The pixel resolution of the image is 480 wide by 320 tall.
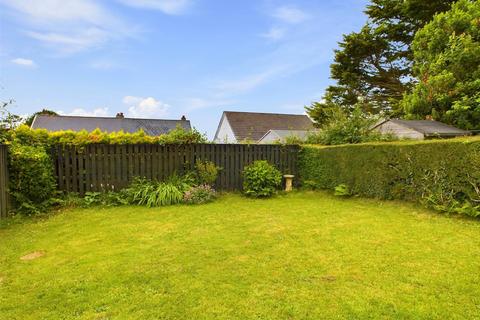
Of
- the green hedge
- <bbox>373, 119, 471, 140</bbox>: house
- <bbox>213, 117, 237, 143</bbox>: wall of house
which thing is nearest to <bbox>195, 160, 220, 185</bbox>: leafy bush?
the green hedge

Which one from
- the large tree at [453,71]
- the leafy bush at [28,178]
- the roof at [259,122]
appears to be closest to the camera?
the leafy bush at [28,178]

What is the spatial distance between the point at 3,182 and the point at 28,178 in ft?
1.39

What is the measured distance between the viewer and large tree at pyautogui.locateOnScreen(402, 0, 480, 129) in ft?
36.3

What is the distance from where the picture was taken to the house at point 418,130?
9586mm

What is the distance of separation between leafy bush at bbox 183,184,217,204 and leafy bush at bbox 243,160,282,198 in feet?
3.93

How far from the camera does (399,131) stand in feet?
34.0

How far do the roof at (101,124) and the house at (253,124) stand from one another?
3717 millimetres

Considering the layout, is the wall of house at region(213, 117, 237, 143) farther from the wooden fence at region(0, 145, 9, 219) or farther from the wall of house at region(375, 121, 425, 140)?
the wooden fence at region(0, 145, 9, 219)

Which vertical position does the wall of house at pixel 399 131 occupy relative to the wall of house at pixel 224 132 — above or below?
below

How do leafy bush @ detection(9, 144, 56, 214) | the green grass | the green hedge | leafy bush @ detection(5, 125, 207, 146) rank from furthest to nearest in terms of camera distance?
leafy bush @ detection(5, 125, 207, 146) → leafy bush @ detection(9, 144, 56, 214) → the green hedge → the green grass

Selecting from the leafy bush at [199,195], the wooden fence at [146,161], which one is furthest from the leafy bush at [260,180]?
the leafy bush at [199,195]

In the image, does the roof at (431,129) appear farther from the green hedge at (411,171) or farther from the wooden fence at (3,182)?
the wooden fence at (3,182)

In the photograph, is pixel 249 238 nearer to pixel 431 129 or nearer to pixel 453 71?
pixel 431 129

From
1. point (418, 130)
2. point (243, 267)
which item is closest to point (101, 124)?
point (418, 130)
